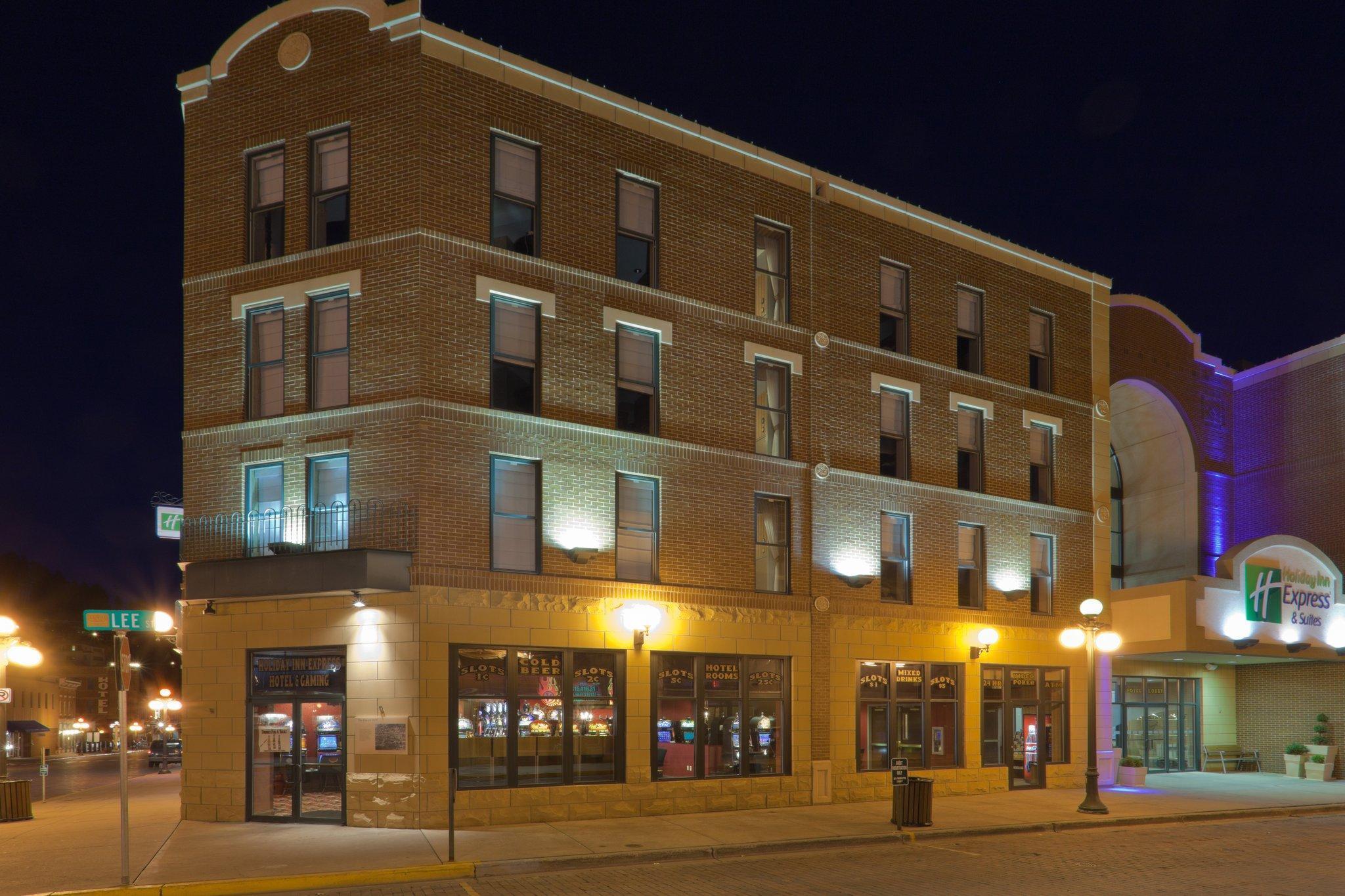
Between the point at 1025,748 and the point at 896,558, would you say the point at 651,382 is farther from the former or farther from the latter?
the point at 1025,748

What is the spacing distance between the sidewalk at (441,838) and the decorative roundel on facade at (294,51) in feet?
43.4

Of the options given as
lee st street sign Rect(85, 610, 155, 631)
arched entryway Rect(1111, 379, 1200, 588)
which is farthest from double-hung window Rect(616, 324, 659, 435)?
arched entryway Rect(1111, 379, 1200, 588)

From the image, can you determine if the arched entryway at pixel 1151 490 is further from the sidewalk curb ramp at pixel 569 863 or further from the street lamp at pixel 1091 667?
the sidewalk curb ramp at pixel 569 863

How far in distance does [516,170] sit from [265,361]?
564 cm

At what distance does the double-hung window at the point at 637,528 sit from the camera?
75.8 ft

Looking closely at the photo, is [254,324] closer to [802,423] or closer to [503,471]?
[503,471]

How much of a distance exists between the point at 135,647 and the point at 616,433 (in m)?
109

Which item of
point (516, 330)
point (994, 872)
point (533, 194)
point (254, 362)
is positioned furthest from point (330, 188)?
point (994, 872)

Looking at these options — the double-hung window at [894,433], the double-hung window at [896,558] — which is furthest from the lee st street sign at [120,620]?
the double-hung window at [894,433]

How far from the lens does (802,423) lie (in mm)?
25953

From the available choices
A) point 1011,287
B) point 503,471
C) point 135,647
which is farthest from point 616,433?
point 135,647

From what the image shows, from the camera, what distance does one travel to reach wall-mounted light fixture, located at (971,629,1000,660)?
28.2 meters

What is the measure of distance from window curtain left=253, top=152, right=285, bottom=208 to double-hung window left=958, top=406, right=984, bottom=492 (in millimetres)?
16122

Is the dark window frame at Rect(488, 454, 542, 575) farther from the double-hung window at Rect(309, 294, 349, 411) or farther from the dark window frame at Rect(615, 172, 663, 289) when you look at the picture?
the dark window frame at Rect(615, 172, 663, 289)
